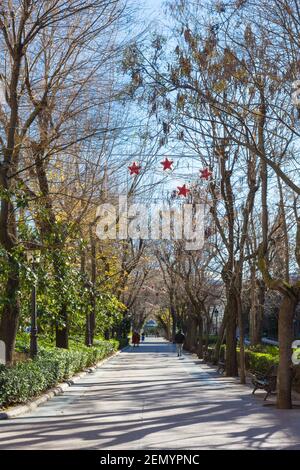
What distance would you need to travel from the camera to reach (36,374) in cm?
1645

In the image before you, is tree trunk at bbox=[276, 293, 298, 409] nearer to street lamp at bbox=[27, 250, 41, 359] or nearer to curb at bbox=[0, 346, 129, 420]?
curb at bbox=[0, 346, 129, 420]

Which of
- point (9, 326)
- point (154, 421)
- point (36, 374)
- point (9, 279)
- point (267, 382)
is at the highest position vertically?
point (9, 279)

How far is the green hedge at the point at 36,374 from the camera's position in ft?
46.1

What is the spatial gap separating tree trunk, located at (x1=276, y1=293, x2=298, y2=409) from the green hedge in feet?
17.9

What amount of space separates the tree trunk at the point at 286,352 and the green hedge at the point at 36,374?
5.45 m

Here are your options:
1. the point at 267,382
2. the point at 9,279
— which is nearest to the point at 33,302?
the point at 9,279

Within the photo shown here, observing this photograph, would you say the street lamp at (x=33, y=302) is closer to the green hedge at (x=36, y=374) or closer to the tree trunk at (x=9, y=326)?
the green hedge at (x=36, y=374)

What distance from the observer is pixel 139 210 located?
27781 millimetres

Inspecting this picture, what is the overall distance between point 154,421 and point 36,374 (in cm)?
436

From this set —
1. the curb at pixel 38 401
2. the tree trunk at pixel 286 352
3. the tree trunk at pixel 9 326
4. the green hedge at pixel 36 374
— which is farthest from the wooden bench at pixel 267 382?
the tree trunk at pixel 9 326

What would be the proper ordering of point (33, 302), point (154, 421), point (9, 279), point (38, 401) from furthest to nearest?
point (33, 302) < point (38, 401) < point (9, 279) < point (154, 421)

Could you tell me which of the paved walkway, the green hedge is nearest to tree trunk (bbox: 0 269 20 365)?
the green hedge

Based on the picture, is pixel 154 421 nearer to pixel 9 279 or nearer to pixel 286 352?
pixel 286 352
